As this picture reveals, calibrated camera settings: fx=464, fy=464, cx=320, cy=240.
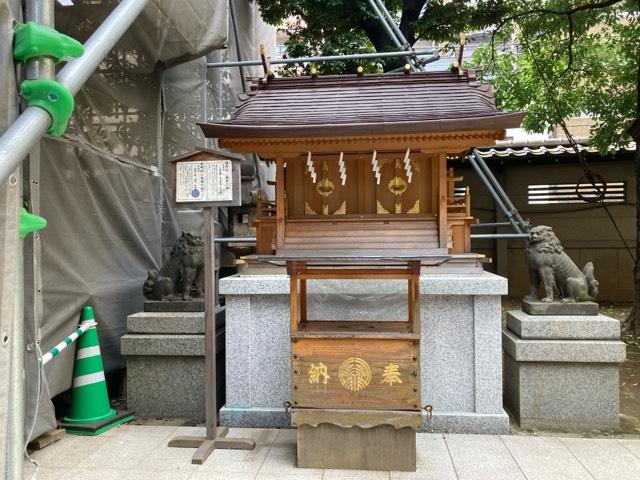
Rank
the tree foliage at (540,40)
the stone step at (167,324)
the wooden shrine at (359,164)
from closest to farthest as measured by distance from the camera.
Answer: the wooden shrine at (359,164) < the stone step at (167,324) < the tree foliage at (540,40)

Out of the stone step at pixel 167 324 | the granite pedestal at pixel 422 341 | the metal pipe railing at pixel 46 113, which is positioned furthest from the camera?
the stone step at pixel 167 324

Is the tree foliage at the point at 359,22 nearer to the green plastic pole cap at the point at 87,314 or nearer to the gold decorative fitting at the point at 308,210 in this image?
the gold decorative fitting at the point at 308,210

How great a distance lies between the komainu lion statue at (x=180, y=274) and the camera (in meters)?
5.71

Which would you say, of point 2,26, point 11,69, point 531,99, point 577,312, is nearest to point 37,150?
point 2,26

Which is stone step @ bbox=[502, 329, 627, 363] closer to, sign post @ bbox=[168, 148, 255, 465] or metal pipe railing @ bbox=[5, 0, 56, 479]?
sign post @ bbox=[168, 148, 255, 465]

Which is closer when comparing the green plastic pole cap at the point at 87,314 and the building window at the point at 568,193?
the green plastic pole cap at the point at 87,314

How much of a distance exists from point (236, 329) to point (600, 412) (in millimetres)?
3998

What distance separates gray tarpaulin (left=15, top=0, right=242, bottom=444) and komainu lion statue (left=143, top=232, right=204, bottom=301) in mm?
672

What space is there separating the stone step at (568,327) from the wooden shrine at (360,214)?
1069 millimetres

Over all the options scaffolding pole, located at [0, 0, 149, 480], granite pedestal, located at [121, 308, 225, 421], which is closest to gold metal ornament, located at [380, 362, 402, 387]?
granite pedestal, located at [121, 308, 225, 421]

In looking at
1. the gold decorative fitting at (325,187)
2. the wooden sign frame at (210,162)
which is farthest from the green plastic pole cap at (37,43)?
the gold decorative fitting at (325,187)

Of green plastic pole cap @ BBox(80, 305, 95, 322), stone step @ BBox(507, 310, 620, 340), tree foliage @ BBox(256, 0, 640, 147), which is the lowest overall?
stone step @ BBox(507, 310, 620, 340)

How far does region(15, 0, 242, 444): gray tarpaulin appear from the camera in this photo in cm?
490

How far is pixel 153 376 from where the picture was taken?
17.9 ft
